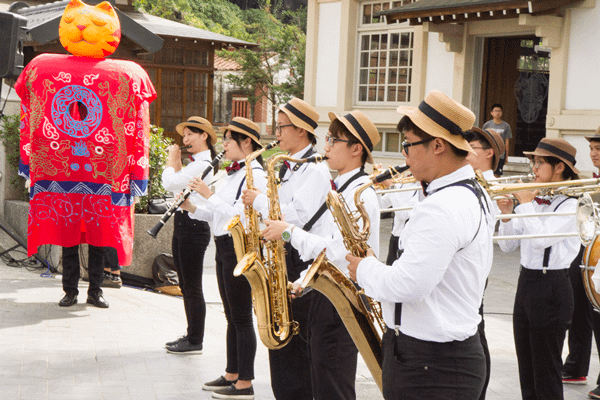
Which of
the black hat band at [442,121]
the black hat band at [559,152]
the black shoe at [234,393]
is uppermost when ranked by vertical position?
the black hat band at [442,121]

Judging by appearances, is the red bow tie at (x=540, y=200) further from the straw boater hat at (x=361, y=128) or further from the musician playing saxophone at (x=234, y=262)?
the musician playing saxophone at (x=234, y=262)

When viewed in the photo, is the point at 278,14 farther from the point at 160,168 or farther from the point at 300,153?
the point at 300,153

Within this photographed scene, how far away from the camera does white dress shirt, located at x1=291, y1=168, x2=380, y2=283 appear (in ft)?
11.4

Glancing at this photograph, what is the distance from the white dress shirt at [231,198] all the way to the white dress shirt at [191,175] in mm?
793

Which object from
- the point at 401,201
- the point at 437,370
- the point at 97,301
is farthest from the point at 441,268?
the point at 97,301

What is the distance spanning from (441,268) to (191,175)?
3.57 metres

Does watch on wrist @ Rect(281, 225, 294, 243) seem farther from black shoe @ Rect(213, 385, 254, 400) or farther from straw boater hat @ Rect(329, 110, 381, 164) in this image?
black shoe @ Rect(213, 385, 254, 400)

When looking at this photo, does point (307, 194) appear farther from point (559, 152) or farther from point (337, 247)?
point (559, 152)

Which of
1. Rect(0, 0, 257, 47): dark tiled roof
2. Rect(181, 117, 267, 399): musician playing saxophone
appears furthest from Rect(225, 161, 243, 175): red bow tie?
Rect(0, 0, 257, 47): dark tiled roof

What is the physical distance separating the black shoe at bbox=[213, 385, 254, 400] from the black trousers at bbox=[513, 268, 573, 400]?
6.08 feet

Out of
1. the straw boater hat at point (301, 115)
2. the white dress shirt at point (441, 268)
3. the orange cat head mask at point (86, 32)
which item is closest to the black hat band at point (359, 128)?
the straw boater hat at point (301, 115)

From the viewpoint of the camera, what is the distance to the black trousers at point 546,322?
4238 millimetres

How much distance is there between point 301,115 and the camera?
165 inches

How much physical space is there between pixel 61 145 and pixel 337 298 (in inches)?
175
